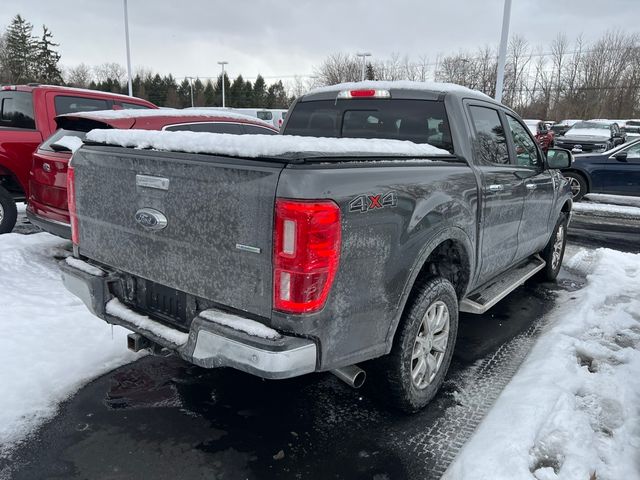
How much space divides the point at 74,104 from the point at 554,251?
21.2ft

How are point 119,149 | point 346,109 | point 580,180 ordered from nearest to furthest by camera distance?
point 119,149 < point 346,109 < point 580,180

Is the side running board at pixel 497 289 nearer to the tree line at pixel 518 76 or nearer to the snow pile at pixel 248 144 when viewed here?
the snow pile at pixel 248 144

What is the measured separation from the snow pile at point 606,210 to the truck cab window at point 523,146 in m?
7.49

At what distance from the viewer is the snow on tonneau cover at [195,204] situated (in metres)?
2.26

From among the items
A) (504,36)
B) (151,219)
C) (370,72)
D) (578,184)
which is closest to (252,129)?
(151,219)

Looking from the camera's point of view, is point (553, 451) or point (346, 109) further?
point (346, 109)

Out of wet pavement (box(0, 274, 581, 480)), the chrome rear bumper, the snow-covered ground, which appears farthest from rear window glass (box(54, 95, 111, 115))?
the snow-covered ground

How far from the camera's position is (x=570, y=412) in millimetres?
3039

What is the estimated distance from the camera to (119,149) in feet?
9.45

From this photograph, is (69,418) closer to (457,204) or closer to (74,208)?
(74,208)

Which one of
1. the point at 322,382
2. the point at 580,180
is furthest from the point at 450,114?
the point at 580,180

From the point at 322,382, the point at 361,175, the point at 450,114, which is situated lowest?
the point at 322,382

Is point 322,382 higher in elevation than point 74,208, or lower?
lower

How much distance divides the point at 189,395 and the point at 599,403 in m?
2.62
